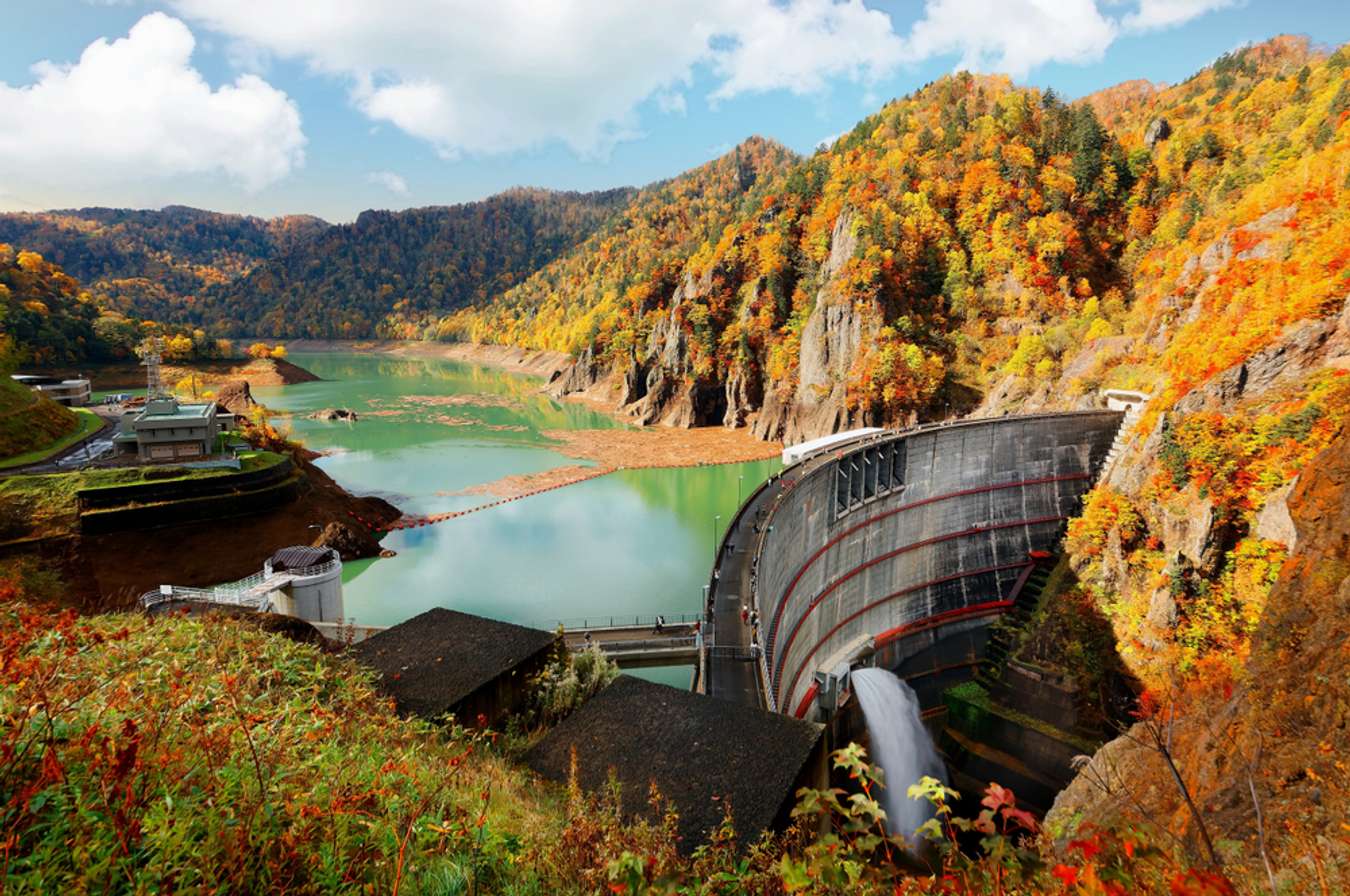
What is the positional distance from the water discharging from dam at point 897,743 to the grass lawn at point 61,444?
4388 cm

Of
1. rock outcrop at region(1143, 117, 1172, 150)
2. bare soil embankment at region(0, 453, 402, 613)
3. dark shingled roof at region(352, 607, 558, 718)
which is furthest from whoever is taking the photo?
rock outcrop at region(1143, 117, 1172, 150)

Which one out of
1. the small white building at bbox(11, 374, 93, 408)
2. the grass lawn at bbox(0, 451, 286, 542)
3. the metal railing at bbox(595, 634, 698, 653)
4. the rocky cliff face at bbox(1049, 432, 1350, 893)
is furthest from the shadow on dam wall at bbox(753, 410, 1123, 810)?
the small white building at bbox(11, 374, 93, 408)

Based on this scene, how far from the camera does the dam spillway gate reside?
2358 centimetres

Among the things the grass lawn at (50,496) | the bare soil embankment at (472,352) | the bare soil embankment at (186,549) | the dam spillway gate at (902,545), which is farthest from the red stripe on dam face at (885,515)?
the bare soil embankment at (472,352)

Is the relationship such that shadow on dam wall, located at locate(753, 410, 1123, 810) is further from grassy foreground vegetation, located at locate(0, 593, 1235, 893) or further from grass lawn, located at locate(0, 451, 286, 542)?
grass lawn, located at locate(0, 451, 286, 542)

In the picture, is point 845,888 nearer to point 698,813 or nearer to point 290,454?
point 698,813

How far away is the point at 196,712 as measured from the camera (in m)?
5.54

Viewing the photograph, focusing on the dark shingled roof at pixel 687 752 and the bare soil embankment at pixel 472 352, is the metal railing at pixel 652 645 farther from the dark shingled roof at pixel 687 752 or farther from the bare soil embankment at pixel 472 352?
the bare soil embankment at pixel 472 352

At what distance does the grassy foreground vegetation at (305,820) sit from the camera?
316 cm

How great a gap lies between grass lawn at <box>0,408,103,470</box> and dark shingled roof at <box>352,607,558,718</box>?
1423 inches

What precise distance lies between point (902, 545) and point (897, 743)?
33.3 ft

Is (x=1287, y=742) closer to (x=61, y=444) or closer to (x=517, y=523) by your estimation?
(x=517, y=523)

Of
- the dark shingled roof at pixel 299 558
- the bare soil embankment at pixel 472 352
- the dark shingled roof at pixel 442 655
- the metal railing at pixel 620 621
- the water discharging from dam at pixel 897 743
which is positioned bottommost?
the water discharging from dam at pixel 897 743

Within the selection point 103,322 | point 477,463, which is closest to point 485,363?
point 103,322
